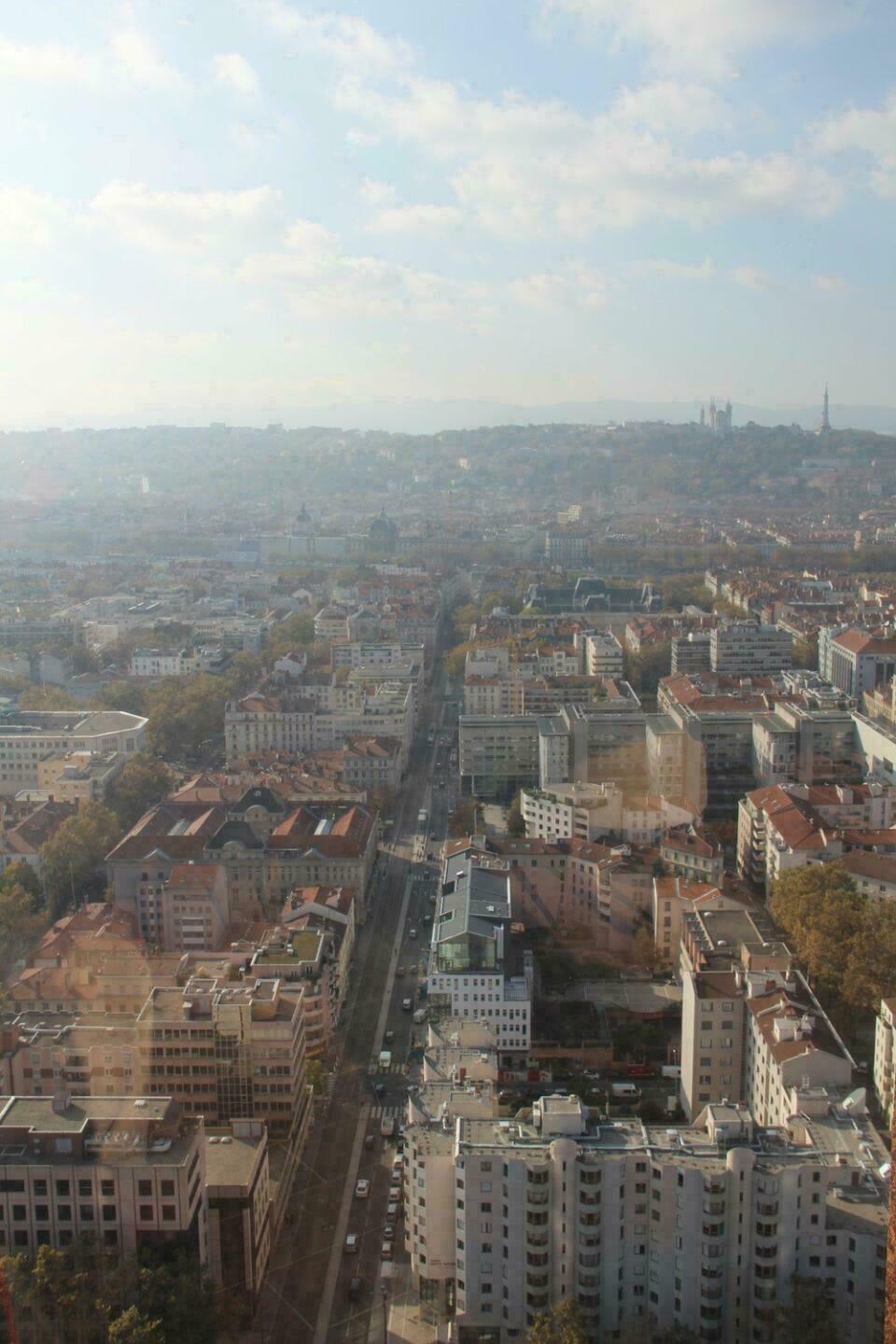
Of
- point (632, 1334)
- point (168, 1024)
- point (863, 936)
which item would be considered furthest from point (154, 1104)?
point (863, 936)

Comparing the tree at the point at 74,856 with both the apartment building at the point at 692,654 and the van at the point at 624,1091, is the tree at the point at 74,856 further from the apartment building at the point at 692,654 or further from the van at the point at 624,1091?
the apartment building at the point at 692,654

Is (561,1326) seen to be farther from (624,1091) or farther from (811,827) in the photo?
(811,827)

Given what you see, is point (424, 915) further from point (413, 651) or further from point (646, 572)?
point (646, 572)

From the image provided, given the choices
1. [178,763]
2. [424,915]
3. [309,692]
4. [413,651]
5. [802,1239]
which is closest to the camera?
[802,1239]

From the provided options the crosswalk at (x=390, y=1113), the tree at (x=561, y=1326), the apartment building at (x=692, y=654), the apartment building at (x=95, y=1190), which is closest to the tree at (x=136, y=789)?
the crosswalk at (x=390, y=1113)

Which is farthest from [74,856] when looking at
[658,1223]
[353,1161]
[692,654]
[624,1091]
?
[692,654]

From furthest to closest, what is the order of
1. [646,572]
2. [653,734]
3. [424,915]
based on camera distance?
1. [646,572]
2. [653,734]
3. [424,915]

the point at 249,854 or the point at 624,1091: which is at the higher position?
the point at 249,854
